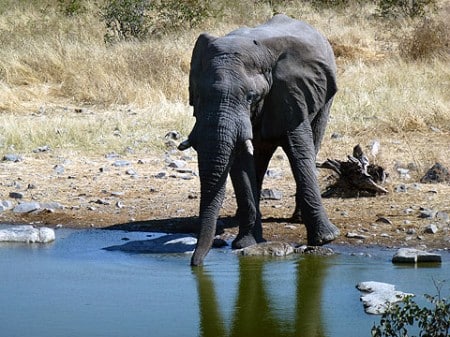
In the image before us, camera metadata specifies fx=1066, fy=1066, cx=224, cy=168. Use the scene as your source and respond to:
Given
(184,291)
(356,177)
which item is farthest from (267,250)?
(356,177)

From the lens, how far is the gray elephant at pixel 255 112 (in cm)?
759

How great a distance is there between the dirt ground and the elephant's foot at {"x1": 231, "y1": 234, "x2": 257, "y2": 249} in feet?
1.63

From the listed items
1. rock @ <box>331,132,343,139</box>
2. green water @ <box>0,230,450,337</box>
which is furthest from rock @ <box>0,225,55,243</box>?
rock @ <box>331,132,343,139</box>

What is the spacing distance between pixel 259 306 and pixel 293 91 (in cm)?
199

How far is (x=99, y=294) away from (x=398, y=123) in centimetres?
676

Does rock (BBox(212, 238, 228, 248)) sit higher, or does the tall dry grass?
the tall dry grass

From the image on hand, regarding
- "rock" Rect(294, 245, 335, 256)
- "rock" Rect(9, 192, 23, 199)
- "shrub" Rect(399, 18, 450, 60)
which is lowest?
"rock" Rect(294, 245, 335, 256)

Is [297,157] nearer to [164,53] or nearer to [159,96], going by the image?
[159,96]

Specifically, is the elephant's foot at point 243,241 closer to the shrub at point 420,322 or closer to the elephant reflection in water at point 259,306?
the elephant reflection in water at point 259,306

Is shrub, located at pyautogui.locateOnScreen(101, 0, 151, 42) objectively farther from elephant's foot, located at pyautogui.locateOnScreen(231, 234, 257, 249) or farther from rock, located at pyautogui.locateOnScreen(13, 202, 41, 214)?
elephant's foot, located at pyautogui.locateOnScreen(231, 234, 257, 249)

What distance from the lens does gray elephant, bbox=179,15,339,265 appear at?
24.9ft

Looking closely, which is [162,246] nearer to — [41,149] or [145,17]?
[41,149]

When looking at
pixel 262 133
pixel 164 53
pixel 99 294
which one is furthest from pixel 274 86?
pixel 164 53

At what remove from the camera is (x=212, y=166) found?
7547 millimetres
